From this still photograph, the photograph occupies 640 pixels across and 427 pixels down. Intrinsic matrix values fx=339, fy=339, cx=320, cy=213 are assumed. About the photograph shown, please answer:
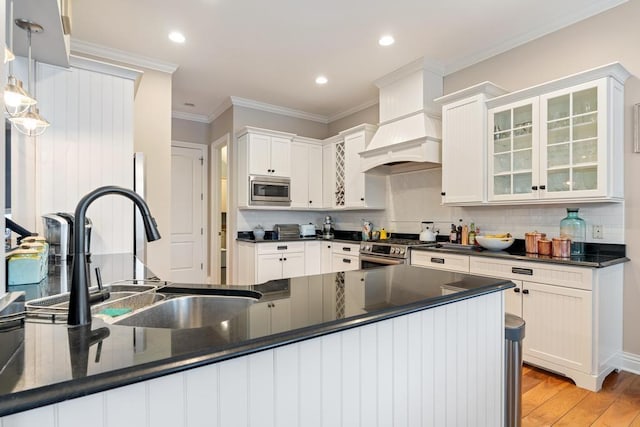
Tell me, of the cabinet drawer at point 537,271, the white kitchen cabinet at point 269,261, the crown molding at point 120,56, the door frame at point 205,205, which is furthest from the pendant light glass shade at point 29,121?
the door frame at point 205,205

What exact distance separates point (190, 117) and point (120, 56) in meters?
2.04

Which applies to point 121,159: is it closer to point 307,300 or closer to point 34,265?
point 34,265

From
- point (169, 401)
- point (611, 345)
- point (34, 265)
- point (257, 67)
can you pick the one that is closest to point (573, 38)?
point (611, 345)

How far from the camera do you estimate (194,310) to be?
1.38m

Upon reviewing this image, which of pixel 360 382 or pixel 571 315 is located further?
pixel 571 315

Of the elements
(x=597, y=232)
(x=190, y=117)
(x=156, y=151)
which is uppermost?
(x=190, y=117)

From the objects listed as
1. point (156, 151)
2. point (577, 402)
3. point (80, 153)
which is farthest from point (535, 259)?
point (156, 151)

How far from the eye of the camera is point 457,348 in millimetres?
1192

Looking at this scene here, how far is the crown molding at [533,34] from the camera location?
8.70 feet

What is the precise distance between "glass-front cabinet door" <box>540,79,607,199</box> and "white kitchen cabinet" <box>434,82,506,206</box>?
465mm

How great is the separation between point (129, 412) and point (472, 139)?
129 inches

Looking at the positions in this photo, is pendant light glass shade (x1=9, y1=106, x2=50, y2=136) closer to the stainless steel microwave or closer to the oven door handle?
the stainless steel microwave

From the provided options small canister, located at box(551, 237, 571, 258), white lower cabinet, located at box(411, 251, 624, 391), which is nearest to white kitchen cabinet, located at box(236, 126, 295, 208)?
white lower cabinet, located at box(411, 251, 624, 391)

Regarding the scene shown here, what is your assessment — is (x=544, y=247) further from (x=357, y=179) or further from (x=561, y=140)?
(x=357, y=179)
